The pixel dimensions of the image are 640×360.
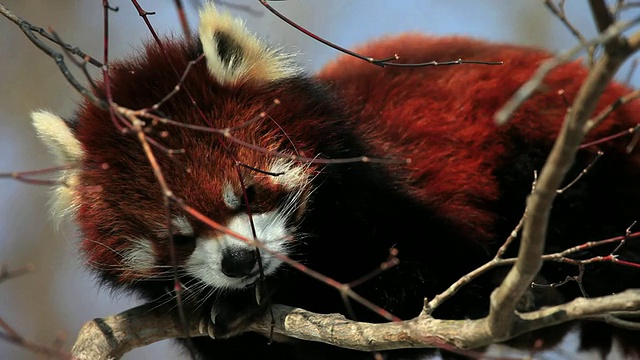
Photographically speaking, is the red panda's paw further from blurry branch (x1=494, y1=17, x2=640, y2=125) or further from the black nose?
blurry branch (x1=494, y1=17, x2=640, y2=125)

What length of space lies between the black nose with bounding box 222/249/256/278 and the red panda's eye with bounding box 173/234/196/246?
6.3 inches

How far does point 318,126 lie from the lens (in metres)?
3.21

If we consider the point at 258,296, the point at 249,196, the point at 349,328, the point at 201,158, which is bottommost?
the point at 349,328

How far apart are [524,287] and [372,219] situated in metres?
1.34

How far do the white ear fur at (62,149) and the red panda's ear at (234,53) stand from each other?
0.64 meters

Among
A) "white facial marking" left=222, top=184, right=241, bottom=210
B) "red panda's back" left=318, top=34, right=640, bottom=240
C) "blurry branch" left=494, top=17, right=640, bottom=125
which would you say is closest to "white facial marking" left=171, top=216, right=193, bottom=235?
"white facial marking" left=222, top=184, right=241, bottom=210

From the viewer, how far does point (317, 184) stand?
10.6 ft

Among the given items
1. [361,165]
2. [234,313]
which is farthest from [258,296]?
[361,165]

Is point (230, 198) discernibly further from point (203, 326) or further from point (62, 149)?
point (62, 149)

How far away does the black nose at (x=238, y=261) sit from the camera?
2877mm

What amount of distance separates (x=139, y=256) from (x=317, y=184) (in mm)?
748

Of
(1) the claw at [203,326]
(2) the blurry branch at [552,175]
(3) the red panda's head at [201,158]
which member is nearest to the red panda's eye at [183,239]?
(3) the red panda's head at [201,158]

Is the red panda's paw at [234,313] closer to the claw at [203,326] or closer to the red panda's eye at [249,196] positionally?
the claw at [203,326]

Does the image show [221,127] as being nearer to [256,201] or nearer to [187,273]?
[256,201]
